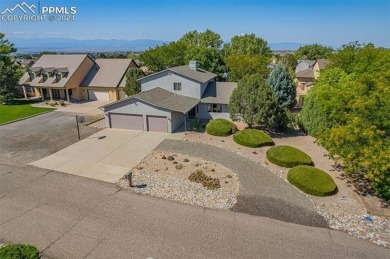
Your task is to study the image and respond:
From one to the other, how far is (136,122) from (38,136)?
32.9 ft

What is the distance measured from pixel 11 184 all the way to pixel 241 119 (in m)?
21.2

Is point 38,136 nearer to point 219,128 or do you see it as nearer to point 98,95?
point 98,95

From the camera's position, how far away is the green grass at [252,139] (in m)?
25.1

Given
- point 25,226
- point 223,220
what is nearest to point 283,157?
point 223,220

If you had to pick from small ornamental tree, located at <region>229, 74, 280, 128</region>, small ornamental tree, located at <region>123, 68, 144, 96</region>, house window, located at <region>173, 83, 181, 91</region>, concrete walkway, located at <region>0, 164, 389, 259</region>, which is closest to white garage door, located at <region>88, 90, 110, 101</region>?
small ornamental tree, located at <region>123, 68, 144, 96</region>

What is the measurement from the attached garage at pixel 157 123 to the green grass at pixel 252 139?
25.7 feet

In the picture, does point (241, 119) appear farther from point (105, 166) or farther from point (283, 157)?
point (105, 166)

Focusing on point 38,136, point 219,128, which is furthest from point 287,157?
point 38,136

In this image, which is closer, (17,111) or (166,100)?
(166,100)

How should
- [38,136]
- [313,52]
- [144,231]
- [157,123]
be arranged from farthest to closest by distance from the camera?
1. [313,52]
2. [157,123]
3. [38,136]
4. [144,231]

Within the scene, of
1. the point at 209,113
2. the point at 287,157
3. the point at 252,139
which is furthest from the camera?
the point at 209,113

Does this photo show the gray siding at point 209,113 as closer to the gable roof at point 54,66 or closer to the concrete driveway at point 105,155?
the concrete driveway at point 105,155

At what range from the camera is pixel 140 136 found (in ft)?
92.4

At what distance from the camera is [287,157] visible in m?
21.4
